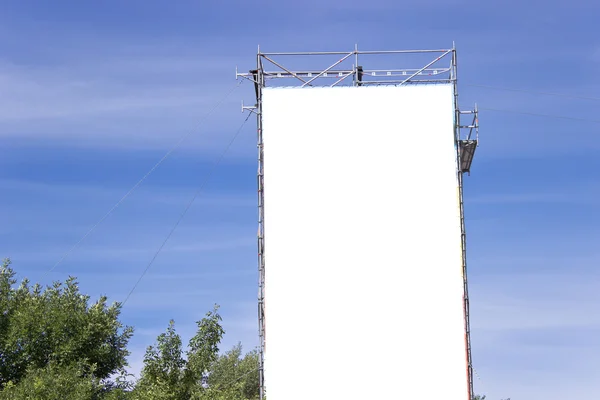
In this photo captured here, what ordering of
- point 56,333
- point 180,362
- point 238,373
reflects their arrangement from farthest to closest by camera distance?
point 238,373, point 56,333, point 180,362

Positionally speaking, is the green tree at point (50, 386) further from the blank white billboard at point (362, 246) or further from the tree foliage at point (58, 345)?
the blank white billboard at point (362, 246)

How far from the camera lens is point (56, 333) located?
44938 millimetres

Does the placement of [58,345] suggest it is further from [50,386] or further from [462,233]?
[462,233]

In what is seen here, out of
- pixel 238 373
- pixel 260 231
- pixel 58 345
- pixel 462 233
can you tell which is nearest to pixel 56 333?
pixel 58 345

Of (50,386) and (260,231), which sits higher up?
(260,231)

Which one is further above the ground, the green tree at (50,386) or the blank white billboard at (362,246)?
the blank white billboard at (362,246)

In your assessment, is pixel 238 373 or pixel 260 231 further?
pixel 238 373

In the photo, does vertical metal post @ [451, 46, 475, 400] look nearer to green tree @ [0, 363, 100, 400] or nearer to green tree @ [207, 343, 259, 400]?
green tree @ [0, 363, 100, 400]

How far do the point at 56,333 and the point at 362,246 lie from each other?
55.6 feet

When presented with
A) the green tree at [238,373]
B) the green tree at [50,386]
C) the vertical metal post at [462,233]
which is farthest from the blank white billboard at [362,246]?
the green tree at [238,373]

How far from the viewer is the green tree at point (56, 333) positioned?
44.2 metres

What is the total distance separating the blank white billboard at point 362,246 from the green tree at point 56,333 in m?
11.0

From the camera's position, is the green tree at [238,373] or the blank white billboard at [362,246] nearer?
the blank white billboard at [362,246]

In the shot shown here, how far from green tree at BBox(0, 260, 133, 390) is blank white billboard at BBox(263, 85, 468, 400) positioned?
10978 mm
